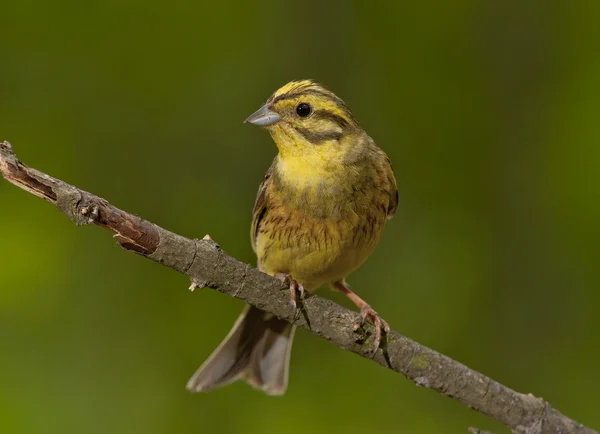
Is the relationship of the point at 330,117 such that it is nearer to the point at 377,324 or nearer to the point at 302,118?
the point at 302,118

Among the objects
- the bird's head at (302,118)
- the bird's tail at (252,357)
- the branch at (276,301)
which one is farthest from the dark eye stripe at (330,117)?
the bird's tail at (252,357)

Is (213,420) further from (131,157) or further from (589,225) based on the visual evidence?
(589,225)

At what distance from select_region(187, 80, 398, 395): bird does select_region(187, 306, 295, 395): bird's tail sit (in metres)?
0.65

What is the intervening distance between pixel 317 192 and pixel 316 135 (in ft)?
0.98

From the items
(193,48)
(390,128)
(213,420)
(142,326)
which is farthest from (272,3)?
(213,420)

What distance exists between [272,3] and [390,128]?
1.34 metres

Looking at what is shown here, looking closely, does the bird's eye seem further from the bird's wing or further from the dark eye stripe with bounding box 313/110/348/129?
the bird's wing

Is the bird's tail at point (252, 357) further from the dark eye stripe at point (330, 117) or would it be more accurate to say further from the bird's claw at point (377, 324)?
the dark eye stripe at point (330, 117)

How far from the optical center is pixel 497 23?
6305mm

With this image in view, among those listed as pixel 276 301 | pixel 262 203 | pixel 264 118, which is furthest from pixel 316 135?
pixel 276 301

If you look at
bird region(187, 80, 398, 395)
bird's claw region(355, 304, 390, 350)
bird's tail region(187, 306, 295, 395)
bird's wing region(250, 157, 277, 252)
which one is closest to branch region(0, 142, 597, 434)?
bird's claw region(355, 304, 390, 350)

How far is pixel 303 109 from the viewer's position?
417cm

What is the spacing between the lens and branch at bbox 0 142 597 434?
2.91 meters

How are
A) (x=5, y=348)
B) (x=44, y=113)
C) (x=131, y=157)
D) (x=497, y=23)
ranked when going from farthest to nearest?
(x=497, y=23) < (x=131, y=157) < (x=44, y=113) < (x=5, y=348)
